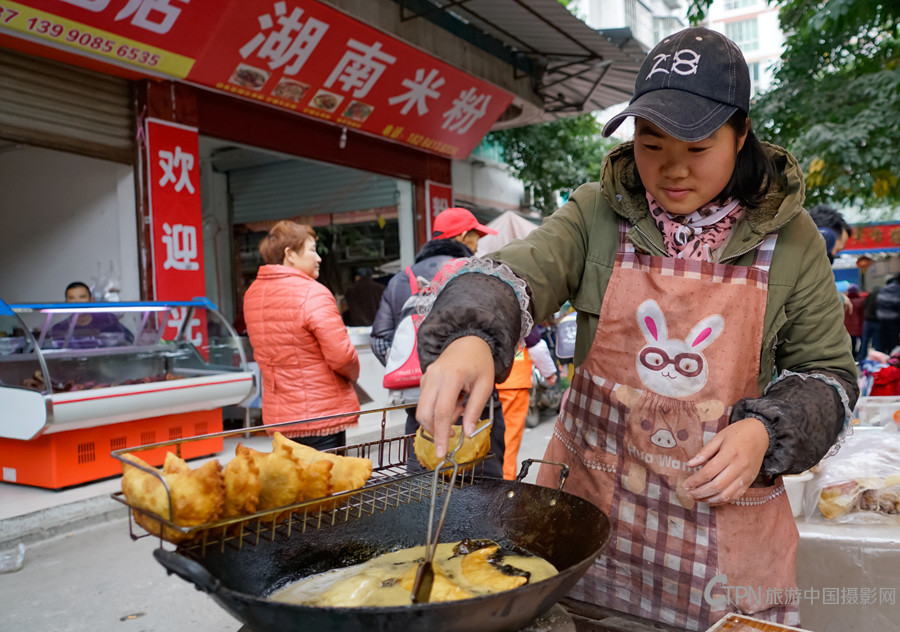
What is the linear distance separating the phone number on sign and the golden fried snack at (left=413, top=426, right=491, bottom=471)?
514 centimetres

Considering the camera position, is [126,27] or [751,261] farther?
[126,27]

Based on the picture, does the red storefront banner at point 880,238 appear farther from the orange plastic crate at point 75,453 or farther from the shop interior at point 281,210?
the orange plastic crate at point 75,453

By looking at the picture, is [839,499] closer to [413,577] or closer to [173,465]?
[413,577]

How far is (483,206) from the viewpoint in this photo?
12914mm

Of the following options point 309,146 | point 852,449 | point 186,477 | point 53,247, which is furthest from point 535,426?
point 186,477

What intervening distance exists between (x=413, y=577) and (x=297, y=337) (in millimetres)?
3051

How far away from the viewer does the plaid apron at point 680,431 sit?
1560 millimetres

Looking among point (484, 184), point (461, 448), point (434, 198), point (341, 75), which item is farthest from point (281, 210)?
point (461, 448)

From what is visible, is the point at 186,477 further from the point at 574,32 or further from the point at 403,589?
the point at 574,32

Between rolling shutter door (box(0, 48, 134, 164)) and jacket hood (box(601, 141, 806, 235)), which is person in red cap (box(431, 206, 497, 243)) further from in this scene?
rolling shutter door (box(0, 48, 134, 164))

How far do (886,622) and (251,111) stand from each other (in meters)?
7.35

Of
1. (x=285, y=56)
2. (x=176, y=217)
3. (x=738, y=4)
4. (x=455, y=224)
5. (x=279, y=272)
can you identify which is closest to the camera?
(x=279, y=272)

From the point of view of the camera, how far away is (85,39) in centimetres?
542

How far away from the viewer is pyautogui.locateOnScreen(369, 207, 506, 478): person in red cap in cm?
407
